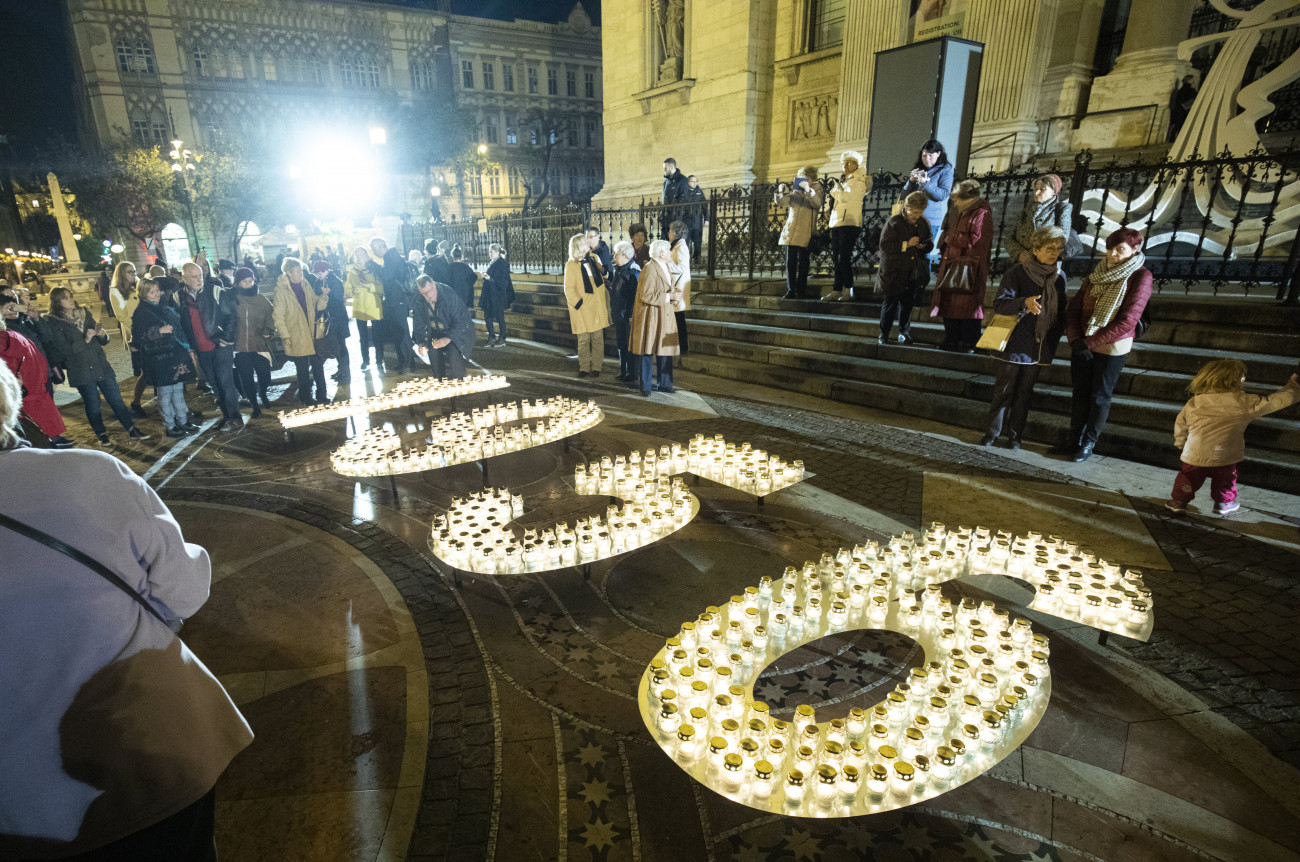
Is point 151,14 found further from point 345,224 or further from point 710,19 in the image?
point 710,19

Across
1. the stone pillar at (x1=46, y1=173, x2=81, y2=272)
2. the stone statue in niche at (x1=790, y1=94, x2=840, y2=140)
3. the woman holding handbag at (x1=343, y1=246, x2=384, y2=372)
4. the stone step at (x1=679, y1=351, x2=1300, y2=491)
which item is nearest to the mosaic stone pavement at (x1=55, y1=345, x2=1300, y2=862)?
the stone step at (x1=679, y1=351, x2=1300, y2=491)

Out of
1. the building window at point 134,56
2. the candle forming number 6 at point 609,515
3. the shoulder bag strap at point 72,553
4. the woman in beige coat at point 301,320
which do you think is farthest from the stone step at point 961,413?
the building window at point 134,56

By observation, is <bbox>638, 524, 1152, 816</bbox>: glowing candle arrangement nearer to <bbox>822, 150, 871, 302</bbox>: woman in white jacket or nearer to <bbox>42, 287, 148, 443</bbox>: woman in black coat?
<bbox>822, 150, 871, 302</bbox>: woman in white jacket

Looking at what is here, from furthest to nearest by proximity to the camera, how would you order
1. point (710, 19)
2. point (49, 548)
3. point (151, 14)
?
point (151, 14), point (710, 19), point (49, 548)

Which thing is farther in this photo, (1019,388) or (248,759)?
(1019,388)

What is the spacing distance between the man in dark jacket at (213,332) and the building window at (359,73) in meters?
45.4

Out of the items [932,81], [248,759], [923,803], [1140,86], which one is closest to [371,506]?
[248,759]

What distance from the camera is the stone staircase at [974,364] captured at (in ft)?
20.0

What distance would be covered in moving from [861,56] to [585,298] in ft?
30.5

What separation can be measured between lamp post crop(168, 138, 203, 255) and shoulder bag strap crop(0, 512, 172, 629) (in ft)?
113

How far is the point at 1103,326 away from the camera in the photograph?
18.5 ft

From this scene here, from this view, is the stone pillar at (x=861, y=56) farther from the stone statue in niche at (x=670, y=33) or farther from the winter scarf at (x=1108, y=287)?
the winter scarf at (x=1108, y=287)

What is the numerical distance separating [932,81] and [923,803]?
26.6 ft

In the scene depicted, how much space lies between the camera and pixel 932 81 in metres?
7.71
